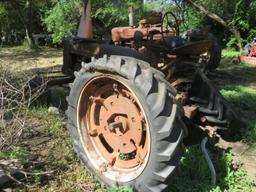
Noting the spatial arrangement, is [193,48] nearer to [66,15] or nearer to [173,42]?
[173,42]

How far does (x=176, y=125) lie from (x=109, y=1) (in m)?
14.5

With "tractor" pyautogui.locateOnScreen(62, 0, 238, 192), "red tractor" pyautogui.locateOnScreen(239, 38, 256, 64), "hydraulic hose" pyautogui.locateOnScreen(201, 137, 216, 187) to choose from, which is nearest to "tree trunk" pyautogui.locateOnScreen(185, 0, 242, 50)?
"red tractor" pyautogui.locateOnScreen(239, 38, 256, 64)

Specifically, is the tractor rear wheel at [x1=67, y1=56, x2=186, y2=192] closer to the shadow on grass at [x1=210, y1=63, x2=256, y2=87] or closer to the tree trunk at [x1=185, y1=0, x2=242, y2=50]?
the shadow on grass at [x1=210, y1=63, x2=256, y2=87]

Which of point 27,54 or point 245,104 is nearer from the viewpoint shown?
point 245,104

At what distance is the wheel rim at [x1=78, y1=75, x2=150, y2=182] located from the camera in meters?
3.20

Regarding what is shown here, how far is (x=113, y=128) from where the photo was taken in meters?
3.33

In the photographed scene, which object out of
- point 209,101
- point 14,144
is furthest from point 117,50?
point 14,144

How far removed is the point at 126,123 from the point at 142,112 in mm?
309

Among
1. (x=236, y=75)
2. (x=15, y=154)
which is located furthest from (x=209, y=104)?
(x=236, y=75)

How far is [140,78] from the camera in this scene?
9.58 ft

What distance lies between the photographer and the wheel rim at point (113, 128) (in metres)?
3.20

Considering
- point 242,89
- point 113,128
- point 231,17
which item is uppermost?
point 231,17

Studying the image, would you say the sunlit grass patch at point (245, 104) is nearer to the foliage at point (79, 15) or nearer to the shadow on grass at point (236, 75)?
the shadow on grass at point (236, 75)

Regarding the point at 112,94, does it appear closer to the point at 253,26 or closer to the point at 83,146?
the point at 83,146
